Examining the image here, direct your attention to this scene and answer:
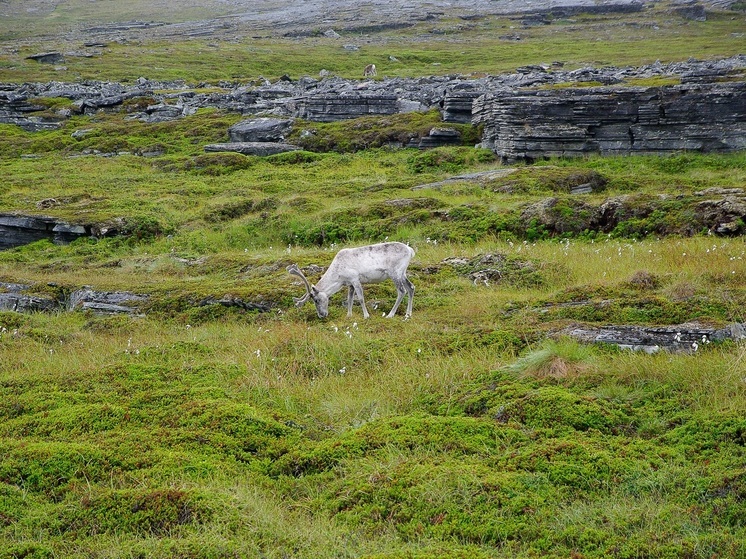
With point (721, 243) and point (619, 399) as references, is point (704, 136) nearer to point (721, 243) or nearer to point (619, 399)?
point (721, 243)

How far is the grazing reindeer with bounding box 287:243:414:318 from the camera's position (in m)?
16.5

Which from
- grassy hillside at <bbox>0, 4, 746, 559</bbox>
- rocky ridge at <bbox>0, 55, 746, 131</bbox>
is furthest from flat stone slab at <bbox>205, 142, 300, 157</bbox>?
grassy hillside at <bbox>0, 4, 746, 559</bbox>

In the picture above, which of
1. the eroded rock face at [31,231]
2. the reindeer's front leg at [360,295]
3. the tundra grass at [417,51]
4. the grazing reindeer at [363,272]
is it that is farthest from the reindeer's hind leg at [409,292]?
the tundra grass at [417,51]

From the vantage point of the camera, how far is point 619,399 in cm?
987

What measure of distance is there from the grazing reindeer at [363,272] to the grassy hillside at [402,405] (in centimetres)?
52

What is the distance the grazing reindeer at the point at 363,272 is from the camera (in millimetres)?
16547

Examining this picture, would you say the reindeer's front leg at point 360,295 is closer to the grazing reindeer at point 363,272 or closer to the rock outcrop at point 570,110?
the grazing reindeer at point 363,272

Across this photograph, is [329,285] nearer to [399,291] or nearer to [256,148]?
[399,291]

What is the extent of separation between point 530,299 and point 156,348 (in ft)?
25.7

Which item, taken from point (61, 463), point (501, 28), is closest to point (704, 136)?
point (61, 463)

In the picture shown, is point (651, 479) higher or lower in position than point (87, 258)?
higher

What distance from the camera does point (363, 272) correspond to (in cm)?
1673

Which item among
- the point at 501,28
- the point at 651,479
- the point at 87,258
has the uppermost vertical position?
the point at 501,28

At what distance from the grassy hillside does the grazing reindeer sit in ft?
1.69
